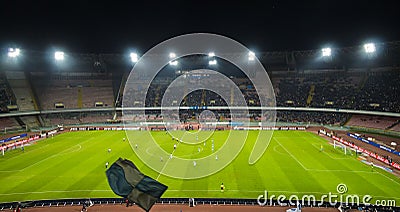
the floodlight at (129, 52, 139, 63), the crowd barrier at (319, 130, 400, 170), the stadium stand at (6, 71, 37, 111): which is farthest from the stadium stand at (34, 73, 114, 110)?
the crowd barrier at (319, 130, 400, 170)

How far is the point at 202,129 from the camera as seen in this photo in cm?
6019

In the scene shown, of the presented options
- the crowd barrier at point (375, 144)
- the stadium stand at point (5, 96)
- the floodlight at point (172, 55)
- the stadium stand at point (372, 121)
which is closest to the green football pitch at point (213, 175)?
the crowd barrier at point (375, 144)

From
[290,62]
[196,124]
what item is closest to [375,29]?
[290,62]

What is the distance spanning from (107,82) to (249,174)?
67283 millimetres

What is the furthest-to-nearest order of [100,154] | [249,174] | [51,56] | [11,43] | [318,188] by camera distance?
[51,56]
[11,43]
[100,154]
[249,174]
[318,188]

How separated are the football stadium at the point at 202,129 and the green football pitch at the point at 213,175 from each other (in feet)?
0.63

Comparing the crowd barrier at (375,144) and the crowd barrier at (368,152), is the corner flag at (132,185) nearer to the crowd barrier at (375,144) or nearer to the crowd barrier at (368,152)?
the crowd barrier at (368,152)

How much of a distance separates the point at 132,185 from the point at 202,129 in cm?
5346

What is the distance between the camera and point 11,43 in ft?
177

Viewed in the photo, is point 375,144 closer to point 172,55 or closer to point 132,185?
point 132,185

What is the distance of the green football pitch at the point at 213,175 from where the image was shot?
22922 millimetres

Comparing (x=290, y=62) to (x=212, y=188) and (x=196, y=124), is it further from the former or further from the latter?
(x=212, y=188)

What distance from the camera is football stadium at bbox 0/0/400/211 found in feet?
70.8

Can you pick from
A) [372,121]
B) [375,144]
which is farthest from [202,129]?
[372,121]
